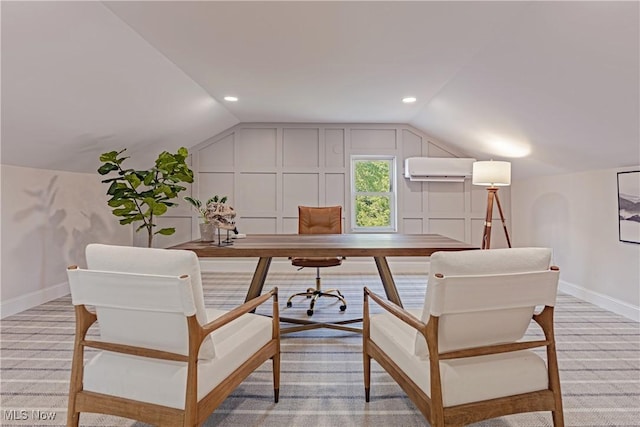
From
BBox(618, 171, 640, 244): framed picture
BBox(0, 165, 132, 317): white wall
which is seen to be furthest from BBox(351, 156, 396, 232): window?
BBox(0, 165, 132, 317): white wall

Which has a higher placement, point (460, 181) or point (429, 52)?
point (429, 52)

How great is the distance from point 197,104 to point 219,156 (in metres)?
1.43

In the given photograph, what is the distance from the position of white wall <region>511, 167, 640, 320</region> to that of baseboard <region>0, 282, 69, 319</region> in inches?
226

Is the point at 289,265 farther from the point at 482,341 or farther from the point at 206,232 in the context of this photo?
the point at 482,341

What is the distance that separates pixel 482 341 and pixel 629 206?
2792 mm

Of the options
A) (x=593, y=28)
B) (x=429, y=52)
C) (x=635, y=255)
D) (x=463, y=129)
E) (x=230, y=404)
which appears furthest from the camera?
(x=463, y=129)

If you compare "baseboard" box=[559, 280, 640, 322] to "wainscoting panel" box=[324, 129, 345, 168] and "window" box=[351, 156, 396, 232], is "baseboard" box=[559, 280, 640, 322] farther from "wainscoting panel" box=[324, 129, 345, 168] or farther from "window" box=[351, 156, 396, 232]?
"wainscoting panel" box=[324, 129, 345, 168]

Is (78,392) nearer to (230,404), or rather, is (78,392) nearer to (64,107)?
A: (230,404)

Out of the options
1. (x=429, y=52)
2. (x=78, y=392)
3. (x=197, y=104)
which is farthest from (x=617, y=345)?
(x=197, y=104)

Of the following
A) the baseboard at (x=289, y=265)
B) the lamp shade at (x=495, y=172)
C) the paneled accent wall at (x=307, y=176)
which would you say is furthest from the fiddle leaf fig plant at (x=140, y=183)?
the lamp shade at (x=495, y=172)

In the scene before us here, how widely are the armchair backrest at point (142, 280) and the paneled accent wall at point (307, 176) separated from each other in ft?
13.0

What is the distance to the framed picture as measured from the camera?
2.88 metres

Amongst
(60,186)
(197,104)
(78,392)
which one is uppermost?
(197,104)

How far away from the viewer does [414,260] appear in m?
5.20
